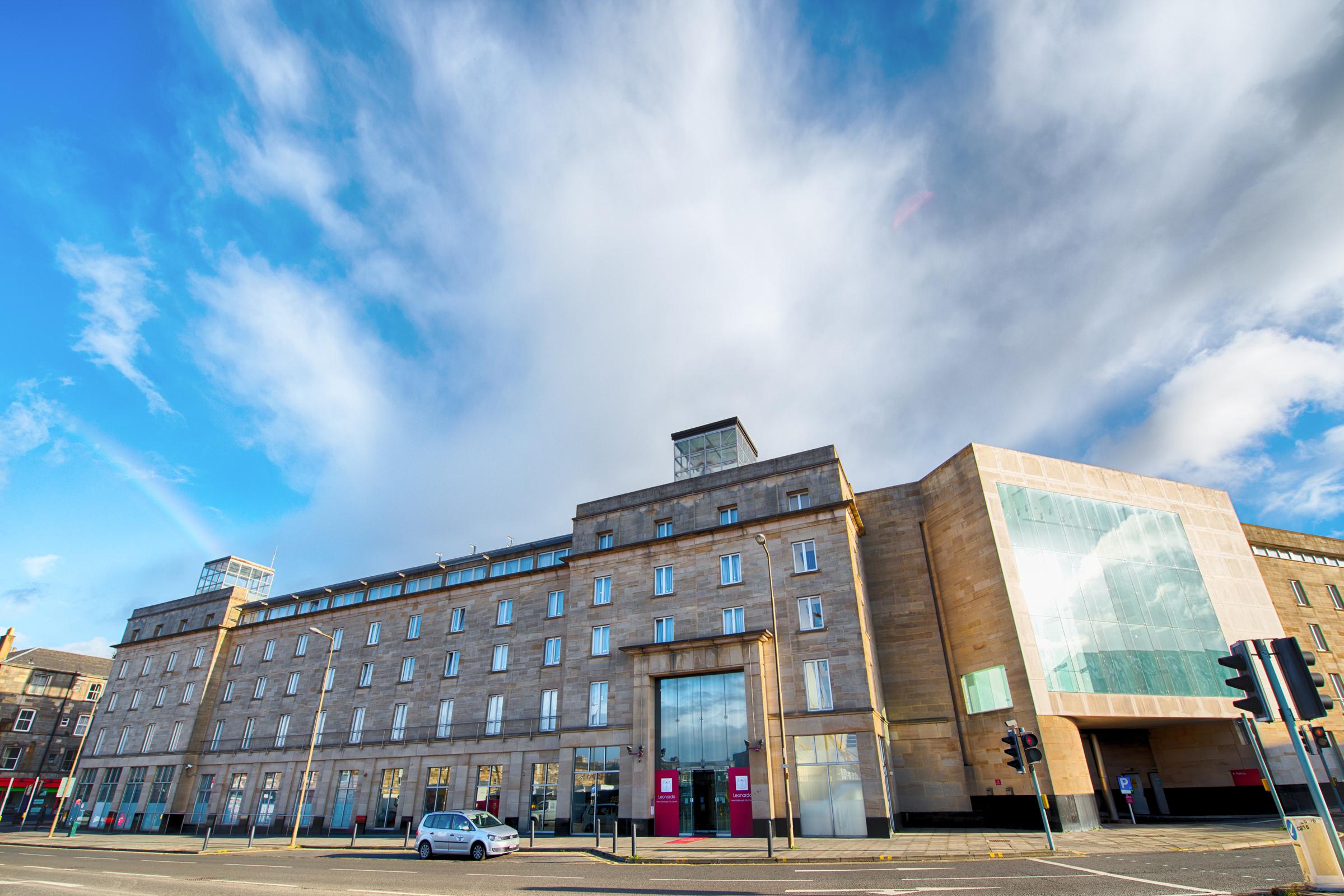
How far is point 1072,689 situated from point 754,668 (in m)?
14.1

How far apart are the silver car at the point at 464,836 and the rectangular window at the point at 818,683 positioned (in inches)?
517

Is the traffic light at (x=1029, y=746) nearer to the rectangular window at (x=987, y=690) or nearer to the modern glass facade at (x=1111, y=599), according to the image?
the rectangular window at (x=987, y=690)

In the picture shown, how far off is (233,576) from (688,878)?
59.7 meters

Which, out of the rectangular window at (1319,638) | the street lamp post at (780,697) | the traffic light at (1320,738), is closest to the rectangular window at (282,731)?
the street lamp post at (780,697)

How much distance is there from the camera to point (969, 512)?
1281 inches

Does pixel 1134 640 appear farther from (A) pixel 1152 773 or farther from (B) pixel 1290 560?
(B) pixel 1290 560

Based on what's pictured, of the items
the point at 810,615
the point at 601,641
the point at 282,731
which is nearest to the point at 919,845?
the point at 810,615

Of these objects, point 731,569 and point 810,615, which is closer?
point 810,615

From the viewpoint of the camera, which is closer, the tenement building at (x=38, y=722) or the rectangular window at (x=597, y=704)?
the rectangular window at (x=597, y=704)

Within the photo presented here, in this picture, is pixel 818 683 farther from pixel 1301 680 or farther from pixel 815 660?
pixel 1301 680

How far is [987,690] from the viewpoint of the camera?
29875 mm

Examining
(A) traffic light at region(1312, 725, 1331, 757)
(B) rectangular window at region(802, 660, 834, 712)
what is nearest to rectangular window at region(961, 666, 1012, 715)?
(B) rectangular window at region(802, 660, 834, 712)

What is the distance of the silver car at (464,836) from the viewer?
23125mm

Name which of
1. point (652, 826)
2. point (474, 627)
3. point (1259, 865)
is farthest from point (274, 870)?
point (1259, 865)
